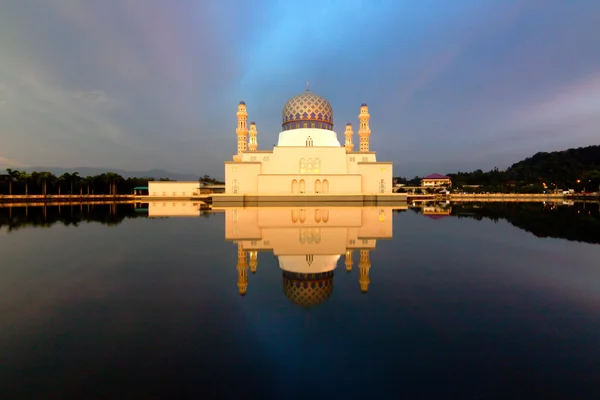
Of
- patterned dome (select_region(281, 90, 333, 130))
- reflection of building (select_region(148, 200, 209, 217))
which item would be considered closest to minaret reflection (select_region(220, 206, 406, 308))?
reflection of building (select_region(148, 200, 209, 217))

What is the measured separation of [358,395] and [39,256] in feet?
23.0

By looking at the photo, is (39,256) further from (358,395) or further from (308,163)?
(308,163)

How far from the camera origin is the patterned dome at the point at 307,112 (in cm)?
2922

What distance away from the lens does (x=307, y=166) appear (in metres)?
27.7

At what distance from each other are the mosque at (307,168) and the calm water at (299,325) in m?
20.1

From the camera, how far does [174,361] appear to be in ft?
8.27

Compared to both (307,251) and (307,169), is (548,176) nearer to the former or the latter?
(307,169)

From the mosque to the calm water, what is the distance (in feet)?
65.9

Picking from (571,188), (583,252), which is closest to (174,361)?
(583,252)

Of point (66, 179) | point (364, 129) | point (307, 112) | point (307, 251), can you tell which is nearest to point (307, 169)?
point (307, 112)

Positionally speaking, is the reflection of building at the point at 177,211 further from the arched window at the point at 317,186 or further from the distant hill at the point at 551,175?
the distant hill at the point at 551,175

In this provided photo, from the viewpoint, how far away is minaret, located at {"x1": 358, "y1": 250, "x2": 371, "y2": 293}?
178 inches

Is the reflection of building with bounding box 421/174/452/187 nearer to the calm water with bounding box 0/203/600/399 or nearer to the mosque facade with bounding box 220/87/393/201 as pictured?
the mosque facade with bounding box 220/87/393/201

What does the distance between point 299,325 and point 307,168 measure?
81.4ft
